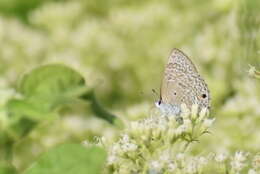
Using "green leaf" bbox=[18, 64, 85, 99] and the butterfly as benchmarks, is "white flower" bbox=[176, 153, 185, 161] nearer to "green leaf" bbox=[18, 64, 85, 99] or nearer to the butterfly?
the butterfly

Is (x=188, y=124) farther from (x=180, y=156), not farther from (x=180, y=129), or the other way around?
(x=180, y=156)

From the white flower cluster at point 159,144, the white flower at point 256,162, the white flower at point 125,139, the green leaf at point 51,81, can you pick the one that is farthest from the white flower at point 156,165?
the green leaf at point 51,81

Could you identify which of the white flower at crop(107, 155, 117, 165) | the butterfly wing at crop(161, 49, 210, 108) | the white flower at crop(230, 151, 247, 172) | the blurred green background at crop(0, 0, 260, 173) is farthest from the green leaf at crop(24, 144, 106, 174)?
the blurred green background at crop(0, 0, 260, 173)

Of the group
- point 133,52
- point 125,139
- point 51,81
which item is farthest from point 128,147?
point 133,52

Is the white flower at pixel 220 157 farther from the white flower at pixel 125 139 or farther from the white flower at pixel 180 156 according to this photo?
the white flower at pixel 125 139

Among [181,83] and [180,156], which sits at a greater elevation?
[181,83]

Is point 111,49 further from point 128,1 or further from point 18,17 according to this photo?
point 18,17
